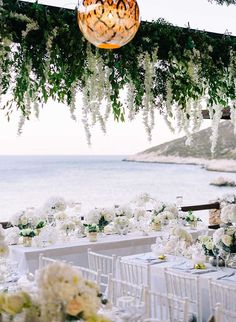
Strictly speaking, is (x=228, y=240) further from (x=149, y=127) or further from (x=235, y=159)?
(x=235, y=159)

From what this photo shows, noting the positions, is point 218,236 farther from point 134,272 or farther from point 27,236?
point 27,236

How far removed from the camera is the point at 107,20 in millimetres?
3316

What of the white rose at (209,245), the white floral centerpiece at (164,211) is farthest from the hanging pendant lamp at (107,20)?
the white floral centerpiece at (164,211)

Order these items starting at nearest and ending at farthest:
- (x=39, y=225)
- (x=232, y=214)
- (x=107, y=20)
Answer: (x=107, y=20) < (x=232, y=214) < (x=39, y=225)

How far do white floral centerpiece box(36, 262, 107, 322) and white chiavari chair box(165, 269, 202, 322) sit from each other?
2.12m

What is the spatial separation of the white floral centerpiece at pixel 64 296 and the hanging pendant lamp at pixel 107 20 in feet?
6.03

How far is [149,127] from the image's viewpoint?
4.85 m

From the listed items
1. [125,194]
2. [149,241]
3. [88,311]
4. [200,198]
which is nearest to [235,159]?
[200,198]

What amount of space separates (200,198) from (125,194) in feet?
14.9

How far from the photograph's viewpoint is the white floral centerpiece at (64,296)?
1.90m

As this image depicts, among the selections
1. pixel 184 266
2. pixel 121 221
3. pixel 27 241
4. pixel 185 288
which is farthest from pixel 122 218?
pixel 185 288

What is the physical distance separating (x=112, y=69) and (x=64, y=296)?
281 centimetres

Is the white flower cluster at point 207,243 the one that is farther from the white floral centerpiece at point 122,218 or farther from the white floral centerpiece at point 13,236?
the white floral centerpiece at point 13,236

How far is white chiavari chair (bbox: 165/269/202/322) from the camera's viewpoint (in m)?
3.94
